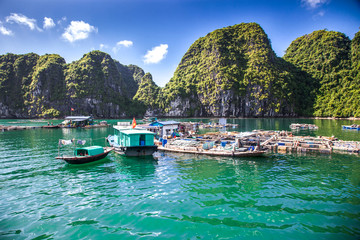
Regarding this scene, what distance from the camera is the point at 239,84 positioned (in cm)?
16900

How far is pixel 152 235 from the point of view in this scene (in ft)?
31.0

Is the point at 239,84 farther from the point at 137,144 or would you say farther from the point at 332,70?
the point at 137,144

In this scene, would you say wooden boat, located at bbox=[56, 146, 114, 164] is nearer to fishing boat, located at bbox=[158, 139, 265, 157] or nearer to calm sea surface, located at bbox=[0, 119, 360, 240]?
calm sea surface, located at bbox=[0, 119, 360, 240]

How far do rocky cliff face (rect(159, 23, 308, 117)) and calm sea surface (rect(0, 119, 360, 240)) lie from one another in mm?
145171

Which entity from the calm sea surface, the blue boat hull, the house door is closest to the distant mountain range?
the blue boat hull

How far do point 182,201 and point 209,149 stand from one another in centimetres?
1643

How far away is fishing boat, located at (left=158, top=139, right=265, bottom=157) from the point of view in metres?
25.9

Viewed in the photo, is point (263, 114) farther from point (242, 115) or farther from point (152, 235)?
point (152, 235)

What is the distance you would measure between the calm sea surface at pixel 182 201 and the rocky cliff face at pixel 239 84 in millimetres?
145171

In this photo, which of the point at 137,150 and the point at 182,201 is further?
the point at 137,150

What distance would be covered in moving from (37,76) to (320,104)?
269 metres

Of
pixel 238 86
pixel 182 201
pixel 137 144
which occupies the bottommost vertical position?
pixel 182 201

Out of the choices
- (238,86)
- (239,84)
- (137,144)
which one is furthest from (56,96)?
(137,144)

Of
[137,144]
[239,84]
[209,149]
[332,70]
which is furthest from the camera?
[239,84]
